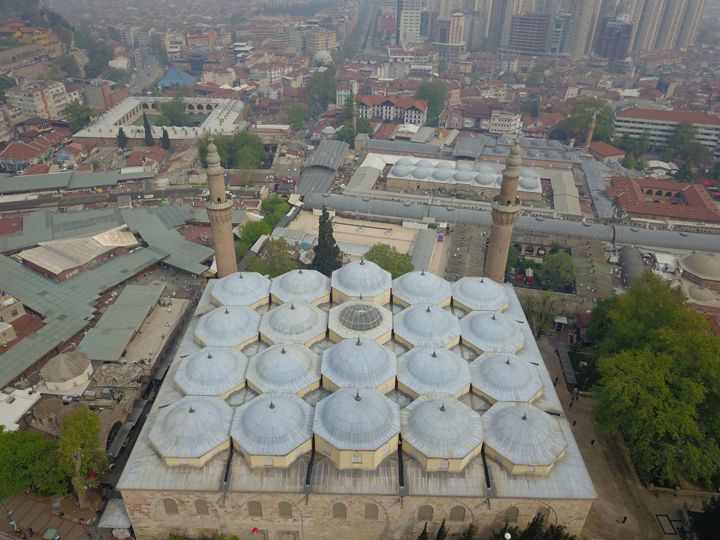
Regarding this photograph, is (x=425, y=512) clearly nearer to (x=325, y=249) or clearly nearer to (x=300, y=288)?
(x=300, y=288)

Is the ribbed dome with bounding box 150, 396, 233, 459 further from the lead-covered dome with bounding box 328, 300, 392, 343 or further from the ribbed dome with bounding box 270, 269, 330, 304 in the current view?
the ribbed dome with bounding box 270, 269, 330, 304

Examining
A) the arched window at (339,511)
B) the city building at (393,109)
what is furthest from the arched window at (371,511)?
the city building at (393,109)

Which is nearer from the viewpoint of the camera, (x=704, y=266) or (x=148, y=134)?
(x=704, y=266)

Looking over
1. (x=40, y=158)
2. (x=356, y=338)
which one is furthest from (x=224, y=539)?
(x=40, y=158)

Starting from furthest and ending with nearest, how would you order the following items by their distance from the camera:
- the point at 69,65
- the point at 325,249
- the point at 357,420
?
the point at 69,65, the point at 325,249, the point at 357,420

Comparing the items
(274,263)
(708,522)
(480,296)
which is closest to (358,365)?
(480,296)

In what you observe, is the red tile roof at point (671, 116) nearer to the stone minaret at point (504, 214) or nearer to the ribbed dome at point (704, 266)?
the ribbed dome at point (704, 266)
